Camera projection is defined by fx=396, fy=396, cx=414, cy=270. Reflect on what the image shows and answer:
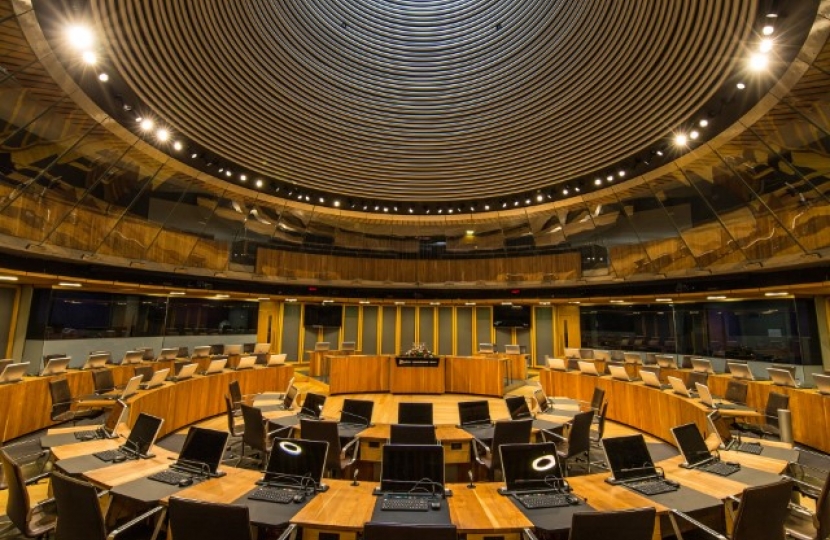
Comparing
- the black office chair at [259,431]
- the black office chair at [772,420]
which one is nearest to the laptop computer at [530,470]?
the black office chair at [259,431]

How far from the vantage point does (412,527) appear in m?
2.17

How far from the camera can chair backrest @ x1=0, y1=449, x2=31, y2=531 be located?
2.92m

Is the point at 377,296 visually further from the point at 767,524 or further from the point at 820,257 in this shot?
the point at 767,524

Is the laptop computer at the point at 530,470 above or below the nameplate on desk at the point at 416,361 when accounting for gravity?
below

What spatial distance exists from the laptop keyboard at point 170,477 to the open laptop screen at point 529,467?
2728 millimetres

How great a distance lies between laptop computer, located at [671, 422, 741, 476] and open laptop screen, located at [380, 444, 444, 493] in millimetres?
2315

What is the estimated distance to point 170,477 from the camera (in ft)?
11.2

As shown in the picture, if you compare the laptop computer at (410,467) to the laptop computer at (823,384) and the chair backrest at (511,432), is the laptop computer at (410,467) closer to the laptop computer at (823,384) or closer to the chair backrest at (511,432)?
the chair backrest at (511,432)

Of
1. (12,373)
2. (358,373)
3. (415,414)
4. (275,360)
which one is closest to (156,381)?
(12,373)

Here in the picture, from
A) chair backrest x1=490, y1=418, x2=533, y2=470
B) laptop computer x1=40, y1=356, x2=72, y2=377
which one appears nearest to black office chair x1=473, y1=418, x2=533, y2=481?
chair backrest x1=490, y1=418, x2=533, y2=470

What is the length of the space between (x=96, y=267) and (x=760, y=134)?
43.1 feet

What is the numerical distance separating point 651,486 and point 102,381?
28.2 ft

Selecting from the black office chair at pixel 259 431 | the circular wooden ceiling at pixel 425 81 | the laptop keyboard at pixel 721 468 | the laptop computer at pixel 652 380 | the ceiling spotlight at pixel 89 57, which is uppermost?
the circular wooden ceiling at pixel 425 81

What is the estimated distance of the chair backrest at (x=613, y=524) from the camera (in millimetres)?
2279
